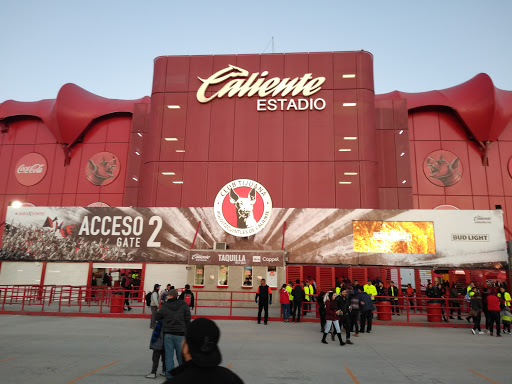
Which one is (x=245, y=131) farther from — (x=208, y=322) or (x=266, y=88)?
(x=208, y=322)

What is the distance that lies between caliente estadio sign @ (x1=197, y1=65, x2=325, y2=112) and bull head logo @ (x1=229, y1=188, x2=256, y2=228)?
258 inches

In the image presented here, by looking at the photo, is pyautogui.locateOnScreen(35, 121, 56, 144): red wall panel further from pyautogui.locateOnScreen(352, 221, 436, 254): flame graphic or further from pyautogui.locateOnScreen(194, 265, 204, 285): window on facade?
pyautogui.locateOnScreen(352, 221, 436, 254): flame graphic

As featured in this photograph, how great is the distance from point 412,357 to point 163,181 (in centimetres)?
2017

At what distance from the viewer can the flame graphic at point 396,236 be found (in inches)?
886

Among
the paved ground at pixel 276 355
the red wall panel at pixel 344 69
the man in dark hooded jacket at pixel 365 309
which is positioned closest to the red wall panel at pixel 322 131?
the red wall panel at pixel 344 69

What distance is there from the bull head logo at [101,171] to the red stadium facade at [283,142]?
115 millimetres

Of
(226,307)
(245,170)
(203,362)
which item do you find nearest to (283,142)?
(245,170)

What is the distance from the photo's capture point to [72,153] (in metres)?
32.2

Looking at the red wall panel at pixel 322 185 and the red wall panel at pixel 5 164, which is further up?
the red wall panel at pixel 5 164

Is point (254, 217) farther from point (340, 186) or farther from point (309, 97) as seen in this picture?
point (309, 97)

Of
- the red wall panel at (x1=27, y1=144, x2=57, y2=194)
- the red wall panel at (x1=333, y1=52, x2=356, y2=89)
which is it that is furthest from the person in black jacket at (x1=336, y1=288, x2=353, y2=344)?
the red wall panel at (x1=27, y1=144, x2=57, y2=194)

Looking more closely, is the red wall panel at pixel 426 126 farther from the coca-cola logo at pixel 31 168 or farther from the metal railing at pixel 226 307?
the coca-cola logo at pixel 31 168

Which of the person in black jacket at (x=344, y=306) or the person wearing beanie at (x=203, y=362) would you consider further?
the person in black jacket at (x=344, y=306)

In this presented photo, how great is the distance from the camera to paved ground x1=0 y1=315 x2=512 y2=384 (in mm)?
7949
